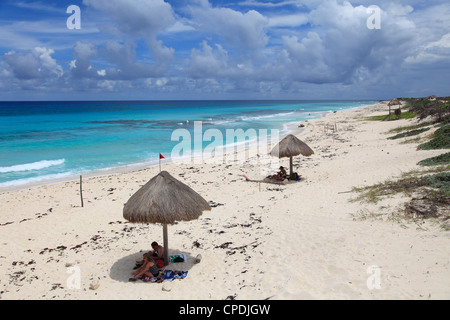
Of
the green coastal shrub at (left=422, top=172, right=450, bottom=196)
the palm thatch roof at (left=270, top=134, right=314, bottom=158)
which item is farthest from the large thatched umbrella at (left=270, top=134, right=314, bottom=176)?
the green coastal shrub at (left=422, top=172, right=450, bottom=196)

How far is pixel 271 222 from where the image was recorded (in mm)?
9625

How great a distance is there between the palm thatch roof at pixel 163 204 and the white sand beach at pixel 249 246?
1.45 m

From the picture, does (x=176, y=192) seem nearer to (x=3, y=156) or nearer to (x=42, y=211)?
(x=42, y=211)

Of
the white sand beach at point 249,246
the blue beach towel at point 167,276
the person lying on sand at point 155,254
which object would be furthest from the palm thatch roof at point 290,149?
the blue beach towel at point 167,276

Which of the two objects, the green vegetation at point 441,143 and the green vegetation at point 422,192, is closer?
the green vegetation at point 422,192

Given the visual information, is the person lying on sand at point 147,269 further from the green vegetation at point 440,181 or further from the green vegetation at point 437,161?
the green vegetation at point 437,161

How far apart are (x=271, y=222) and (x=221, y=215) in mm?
2056

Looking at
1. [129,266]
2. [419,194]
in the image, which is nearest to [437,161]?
[419,194]

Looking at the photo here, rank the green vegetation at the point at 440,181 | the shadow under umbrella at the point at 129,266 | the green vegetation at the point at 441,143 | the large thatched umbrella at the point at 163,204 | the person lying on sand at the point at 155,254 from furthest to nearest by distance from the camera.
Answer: the green vegetation at the point at 441,143
the green vegetation at the point at 440,181
the person lying on sand at the point at 155,254
the shadow under umbrella at the point at 129,266
the large thatched umbrella at the point at 163,204

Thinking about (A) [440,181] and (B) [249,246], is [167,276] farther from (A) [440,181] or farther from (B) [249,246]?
(A) [440,181]

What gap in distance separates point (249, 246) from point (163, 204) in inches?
107

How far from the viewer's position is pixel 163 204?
22.9 feet

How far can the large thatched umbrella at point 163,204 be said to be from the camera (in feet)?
22.6
